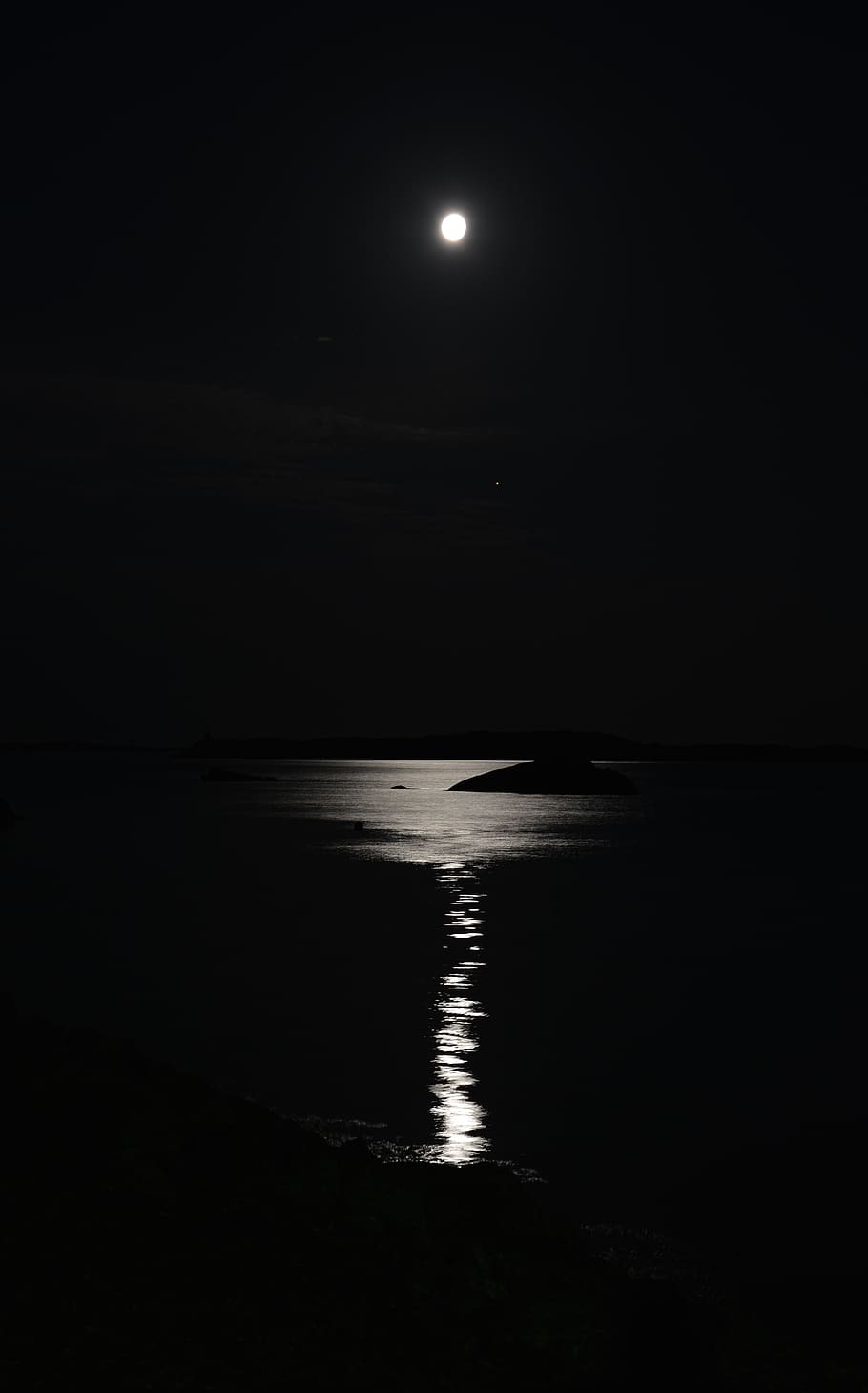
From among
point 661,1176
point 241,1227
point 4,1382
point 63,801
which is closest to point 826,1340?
point 661,1176

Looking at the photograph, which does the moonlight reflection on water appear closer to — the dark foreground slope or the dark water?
the dark water

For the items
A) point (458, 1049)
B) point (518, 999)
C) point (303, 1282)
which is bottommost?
point (518, 999)

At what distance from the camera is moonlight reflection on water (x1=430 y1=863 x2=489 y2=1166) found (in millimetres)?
16156

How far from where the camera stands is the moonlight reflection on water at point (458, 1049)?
1616 cm

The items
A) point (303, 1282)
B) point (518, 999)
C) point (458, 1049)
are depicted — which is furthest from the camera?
point (518, 999)

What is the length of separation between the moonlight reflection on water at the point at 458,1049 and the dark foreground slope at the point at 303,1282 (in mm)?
3605

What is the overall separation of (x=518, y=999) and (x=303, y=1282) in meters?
18.6

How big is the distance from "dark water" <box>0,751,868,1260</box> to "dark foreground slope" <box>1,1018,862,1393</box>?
3.84 meters

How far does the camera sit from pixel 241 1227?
1005 centimetres

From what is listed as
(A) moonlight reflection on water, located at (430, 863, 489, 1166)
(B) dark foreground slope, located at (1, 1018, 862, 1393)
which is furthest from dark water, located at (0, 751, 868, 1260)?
(B) dark foreground slope, located at (1, 1018, 862, 1393)

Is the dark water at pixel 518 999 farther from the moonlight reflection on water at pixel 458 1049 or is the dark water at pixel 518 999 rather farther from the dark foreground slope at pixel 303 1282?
the dark foreground slope at pixel 303 1282

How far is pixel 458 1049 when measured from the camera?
22062mm

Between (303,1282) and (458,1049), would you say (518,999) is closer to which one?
(458,1049)

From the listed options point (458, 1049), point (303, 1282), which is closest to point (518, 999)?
point (458, 1049)
